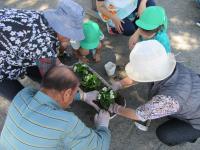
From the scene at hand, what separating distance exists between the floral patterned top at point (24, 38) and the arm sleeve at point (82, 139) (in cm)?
77

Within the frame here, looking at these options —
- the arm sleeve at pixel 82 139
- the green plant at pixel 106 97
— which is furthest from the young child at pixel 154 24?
the arm sleeve at pixel 82 139

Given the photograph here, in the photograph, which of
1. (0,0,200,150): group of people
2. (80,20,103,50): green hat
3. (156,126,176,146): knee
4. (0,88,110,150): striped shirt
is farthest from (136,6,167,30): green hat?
(0,88,110,150): striped shirt

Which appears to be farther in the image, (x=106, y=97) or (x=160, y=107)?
(x=106, y=97)

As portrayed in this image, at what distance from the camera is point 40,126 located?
2.27 metres

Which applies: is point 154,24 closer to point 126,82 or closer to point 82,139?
point 126,82

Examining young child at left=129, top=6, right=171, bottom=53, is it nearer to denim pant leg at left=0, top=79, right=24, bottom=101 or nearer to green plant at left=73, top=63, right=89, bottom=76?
green plant at left=73, top=63, right=89, bottom=76

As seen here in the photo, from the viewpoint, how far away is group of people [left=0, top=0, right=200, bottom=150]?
2.30 metres

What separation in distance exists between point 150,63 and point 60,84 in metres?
0.78

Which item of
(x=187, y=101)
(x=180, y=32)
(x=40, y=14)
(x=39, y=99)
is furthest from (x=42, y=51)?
(x=180, y=32)

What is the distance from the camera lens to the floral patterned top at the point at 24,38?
281cm

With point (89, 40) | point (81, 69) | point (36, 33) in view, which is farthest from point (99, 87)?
point (36, 33)

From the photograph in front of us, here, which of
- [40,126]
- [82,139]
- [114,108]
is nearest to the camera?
[40,126]

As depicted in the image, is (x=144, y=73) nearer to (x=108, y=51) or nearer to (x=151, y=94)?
(x=151, y=94)

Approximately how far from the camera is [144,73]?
2797 millimetres
